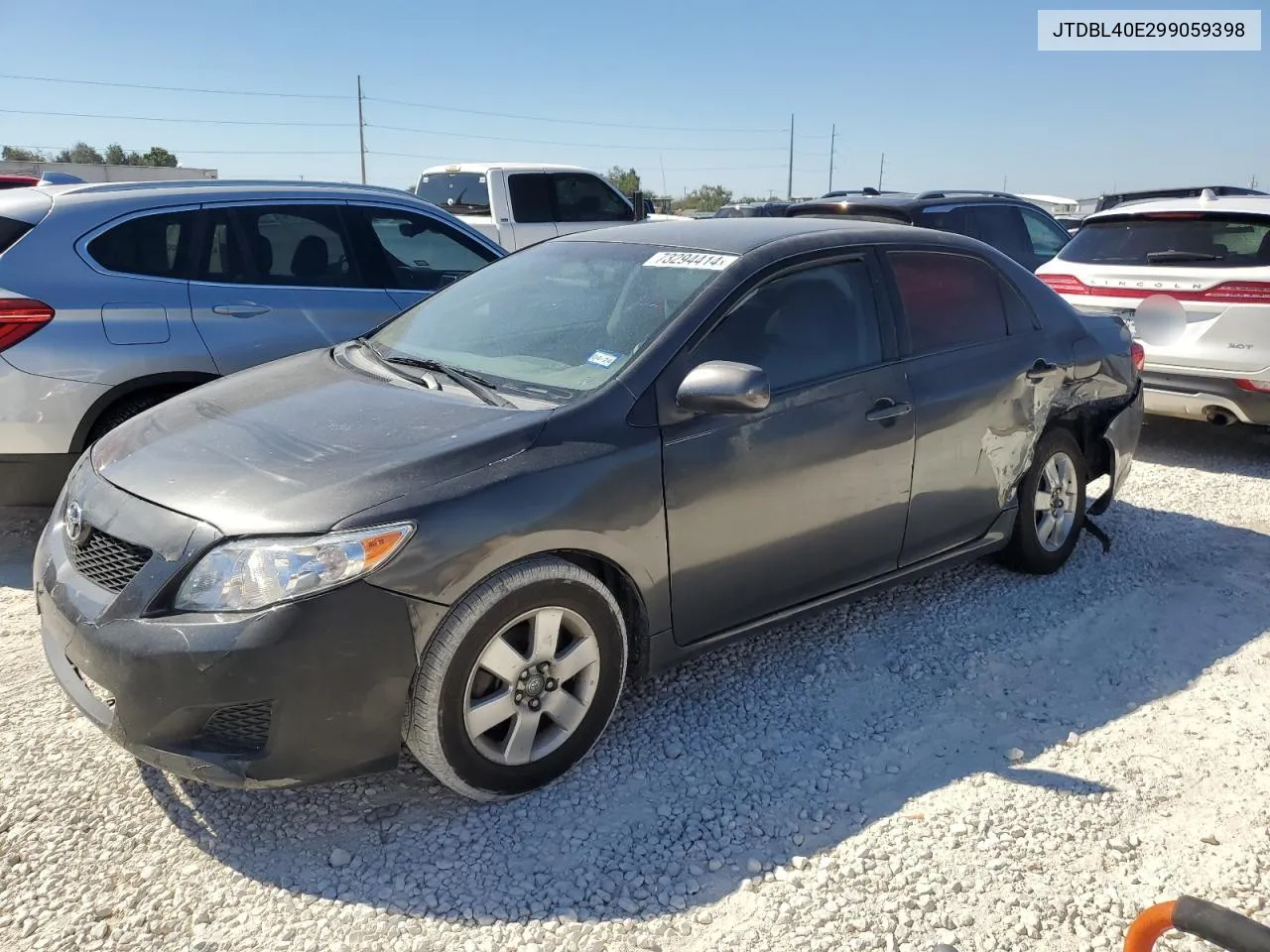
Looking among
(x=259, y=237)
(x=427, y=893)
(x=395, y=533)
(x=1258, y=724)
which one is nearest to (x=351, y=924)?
(x=427, y=893)

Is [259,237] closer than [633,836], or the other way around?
[633,836]

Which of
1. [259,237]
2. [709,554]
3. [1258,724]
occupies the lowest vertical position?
[1258,724]

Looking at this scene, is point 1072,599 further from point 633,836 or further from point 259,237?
point 259,237

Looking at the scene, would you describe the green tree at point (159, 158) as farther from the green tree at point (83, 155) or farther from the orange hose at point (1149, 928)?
the orange hose at point (1149, 928)

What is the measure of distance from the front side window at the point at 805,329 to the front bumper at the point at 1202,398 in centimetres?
370

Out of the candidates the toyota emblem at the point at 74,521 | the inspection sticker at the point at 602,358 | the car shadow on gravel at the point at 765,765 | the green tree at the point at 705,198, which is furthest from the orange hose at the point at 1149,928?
the green tree at the point at 705,198

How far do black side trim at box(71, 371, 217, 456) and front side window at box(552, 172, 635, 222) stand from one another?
7953 mm

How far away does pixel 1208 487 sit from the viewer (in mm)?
6188

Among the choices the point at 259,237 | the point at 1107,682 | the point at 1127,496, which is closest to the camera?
the point at 1107,682

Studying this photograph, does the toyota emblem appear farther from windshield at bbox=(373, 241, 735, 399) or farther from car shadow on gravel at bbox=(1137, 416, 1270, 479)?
car shadow on gravel at bbox=(1137, 416, 1270, 479)

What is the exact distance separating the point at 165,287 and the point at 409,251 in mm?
1435

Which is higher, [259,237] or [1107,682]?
[259,237]

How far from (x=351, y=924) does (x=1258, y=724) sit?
3.03 metres

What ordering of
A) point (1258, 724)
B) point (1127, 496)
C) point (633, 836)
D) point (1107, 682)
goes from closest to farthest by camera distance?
point (633, 836) < point (1258, 724) < point (1107, 682) < point (1127, 496)
